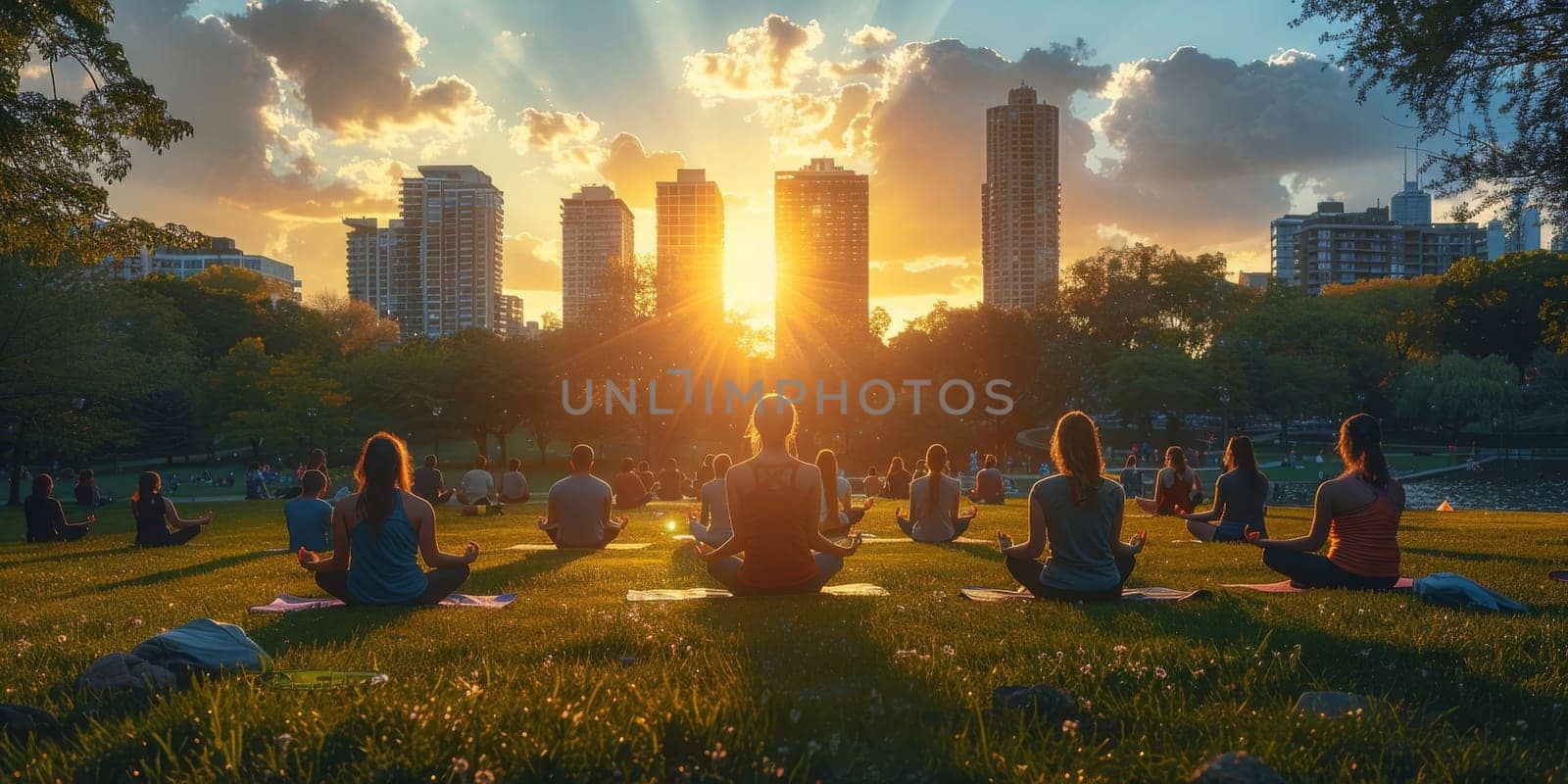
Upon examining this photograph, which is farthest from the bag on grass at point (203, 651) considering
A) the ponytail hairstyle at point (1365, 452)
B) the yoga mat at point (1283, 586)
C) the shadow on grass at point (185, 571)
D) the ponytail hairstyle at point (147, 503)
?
the ponytail hairstyle at point (147, 503)

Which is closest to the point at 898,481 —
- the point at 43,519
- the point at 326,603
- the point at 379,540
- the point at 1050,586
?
the point at 43,519

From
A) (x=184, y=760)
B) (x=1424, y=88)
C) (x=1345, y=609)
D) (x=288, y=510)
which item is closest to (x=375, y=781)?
(x=184, y=760)

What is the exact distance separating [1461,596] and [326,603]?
8539mm

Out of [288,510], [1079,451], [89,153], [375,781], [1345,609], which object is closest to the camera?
[375,781]

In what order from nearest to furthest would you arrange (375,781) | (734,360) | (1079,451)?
(375,781), (1079,451), (734,360)

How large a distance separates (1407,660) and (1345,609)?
1.91m

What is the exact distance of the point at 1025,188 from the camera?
18188 cm

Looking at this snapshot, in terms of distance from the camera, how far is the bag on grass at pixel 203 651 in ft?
16.1

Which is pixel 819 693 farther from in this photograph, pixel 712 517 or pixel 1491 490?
pixel 1491 490

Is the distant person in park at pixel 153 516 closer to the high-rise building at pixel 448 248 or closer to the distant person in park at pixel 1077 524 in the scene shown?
the distant person in park at pixel 1077 524

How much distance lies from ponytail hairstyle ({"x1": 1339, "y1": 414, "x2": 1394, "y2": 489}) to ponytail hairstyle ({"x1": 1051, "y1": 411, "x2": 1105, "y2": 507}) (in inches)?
101

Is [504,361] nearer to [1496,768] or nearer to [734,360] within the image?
[734,360]

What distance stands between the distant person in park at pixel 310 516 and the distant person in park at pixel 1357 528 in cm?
1168

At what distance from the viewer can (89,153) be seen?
52.1 feet
